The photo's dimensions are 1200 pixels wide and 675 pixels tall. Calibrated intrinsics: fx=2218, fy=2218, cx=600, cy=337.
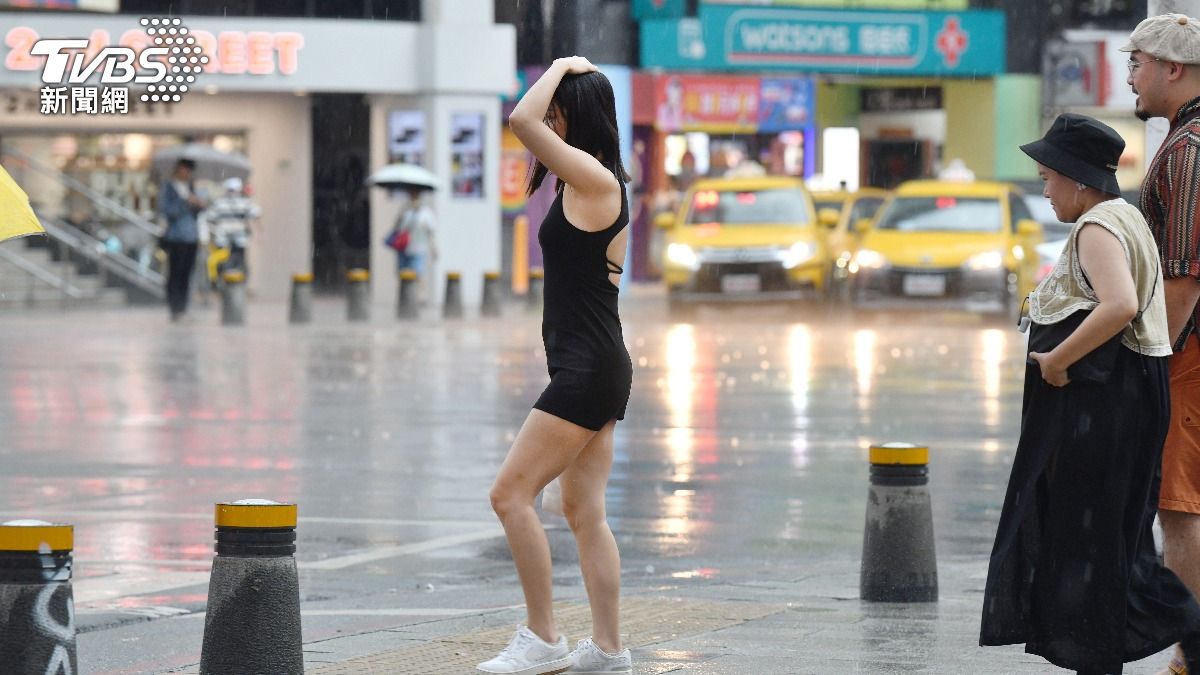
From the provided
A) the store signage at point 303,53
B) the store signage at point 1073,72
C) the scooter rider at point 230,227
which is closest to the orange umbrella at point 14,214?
the scooter rider at point 230,227

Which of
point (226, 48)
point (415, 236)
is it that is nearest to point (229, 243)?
point (415, 236)

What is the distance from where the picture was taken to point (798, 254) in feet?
94.7

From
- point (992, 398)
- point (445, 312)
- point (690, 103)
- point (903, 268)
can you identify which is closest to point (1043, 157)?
point (992, 398)

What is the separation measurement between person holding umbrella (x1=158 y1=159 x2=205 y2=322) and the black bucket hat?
76.2ft

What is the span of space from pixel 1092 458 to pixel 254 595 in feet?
7.71

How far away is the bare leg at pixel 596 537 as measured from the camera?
6.75 meters

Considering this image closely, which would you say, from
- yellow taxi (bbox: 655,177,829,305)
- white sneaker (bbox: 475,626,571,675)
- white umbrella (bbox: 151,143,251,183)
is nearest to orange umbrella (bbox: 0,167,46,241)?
white sneaker (bbox: 475,626,571,675)

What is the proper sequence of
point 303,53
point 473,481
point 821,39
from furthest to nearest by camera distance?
point 821,39 < point 303,53 < point 473,481

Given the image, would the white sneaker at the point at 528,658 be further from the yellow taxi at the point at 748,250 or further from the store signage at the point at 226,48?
the store signage at the point at 226,48

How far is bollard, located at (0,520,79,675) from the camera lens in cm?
564

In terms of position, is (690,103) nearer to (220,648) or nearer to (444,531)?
(444,531)

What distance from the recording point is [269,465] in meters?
13.4

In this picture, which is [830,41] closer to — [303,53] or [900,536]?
[303,53]

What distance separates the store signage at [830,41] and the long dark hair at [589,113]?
111 feet
